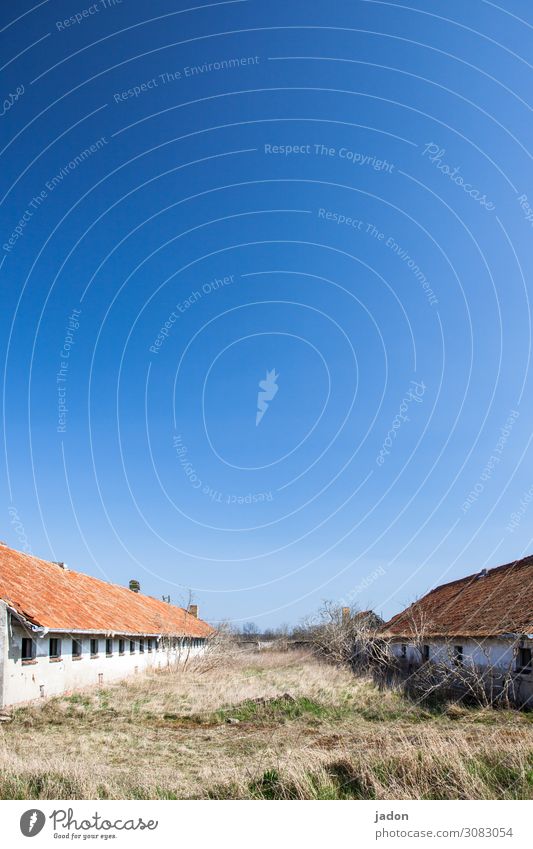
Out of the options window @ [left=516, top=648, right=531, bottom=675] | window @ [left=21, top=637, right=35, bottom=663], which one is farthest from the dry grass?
window @ [left=516, top=648, right=531, bottom=675]

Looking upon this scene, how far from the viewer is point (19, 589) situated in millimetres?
22688

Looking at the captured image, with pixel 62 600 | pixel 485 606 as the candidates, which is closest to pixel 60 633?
pixel 62 600

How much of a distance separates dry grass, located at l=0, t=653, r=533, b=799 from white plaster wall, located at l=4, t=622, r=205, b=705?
77 centimetres

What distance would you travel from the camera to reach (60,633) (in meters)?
22.6

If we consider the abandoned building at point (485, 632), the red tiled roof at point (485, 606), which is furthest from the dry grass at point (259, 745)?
the red tiled roof at point (485, 606)

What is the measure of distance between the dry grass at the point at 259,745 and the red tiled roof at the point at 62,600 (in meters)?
2.78

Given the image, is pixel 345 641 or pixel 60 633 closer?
pixel 60 633

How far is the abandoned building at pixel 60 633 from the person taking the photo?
19328 mm

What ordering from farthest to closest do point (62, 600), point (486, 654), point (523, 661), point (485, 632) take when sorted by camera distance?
point (62, 600), point (485, 632), point (486, 654), point (523, 661)

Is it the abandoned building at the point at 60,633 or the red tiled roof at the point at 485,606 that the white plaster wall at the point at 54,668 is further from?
the red tiled roof at the point at 485,606

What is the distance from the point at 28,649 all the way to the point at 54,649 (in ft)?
6.83

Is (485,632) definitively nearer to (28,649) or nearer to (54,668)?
(54,668)
